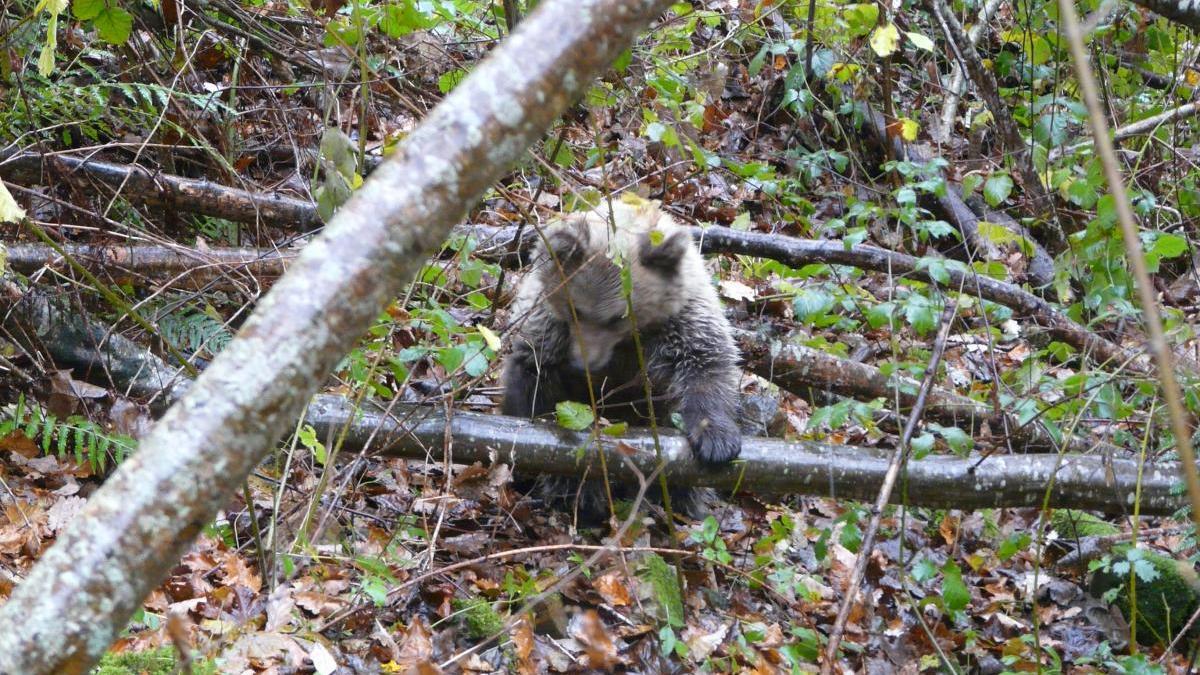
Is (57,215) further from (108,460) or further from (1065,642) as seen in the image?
(1065,642)

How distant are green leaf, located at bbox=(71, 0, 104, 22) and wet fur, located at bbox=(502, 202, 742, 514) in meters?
2.27

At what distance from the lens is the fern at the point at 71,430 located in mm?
4473

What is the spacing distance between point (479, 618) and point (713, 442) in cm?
140

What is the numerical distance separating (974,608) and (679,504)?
166 cm

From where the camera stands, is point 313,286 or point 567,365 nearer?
point 313,286

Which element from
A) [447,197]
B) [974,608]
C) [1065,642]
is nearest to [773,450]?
[974,608]

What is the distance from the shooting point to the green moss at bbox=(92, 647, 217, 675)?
350 centimetres

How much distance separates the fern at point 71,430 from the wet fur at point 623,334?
6.23ft

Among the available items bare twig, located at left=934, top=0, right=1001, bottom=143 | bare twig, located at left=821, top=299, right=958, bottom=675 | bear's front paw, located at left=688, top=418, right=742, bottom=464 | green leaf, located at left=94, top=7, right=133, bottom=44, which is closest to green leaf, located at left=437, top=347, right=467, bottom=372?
bear's front paw, located at left=688, top=418, right=742, bottom=464

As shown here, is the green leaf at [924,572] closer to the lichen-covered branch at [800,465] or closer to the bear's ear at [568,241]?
the lichen-covered branch at [800,465]

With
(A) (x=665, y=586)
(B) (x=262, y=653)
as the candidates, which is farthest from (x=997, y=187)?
(B) (x=262, y=653)

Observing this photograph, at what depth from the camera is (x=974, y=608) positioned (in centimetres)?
555

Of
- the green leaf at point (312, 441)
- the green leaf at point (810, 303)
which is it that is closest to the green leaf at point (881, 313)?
the green leaf at point (810, 303)

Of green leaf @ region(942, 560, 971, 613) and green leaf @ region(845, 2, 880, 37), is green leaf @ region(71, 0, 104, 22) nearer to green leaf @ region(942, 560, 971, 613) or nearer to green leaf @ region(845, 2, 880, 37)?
green leaf @ region(845, 2, 880, 37)
